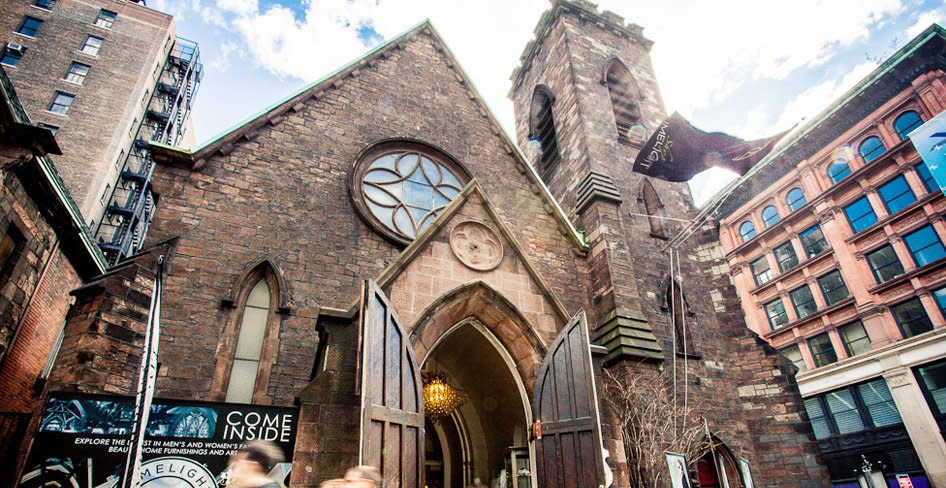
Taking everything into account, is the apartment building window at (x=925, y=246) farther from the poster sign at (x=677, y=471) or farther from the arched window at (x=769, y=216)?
the poster sign at (x=677, y=471)

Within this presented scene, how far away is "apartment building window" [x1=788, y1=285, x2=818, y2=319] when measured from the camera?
29.4 meters

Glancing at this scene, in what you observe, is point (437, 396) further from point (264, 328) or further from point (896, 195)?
point (896, 195)

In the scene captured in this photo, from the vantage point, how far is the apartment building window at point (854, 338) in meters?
25.9

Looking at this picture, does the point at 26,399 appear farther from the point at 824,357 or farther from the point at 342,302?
the point at 824,357

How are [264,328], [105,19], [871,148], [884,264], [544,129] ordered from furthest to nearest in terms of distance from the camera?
[105,19] < [871,148] < [884,264] < [544,129] < [264,328]

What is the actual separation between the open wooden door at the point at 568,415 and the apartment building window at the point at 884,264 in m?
26.3

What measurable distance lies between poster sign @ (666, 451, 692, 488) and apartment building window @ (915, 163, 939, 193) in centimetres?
2435

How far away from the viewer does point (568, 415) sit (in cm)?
702

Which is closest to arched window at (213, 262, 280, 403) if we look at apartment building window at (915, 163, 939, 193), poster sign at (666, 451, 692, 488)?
poster sign at (666, 451, 692, 488)

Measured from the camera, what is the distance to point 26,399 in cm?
1159

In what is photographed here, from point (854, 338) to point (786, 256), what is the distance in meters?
6.84

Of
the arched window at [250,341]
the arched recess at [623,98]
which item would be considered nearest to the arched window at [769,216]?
the arched recess at [623,98]

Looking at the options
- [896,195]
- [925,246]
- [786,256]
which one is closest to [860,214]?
[896,195]

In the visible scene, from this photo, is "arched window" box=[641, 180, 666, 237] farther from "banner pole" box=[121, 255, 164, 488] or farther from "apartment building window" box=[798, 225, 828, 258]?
"apartment building window" box=[798, 225, 828, 258]
